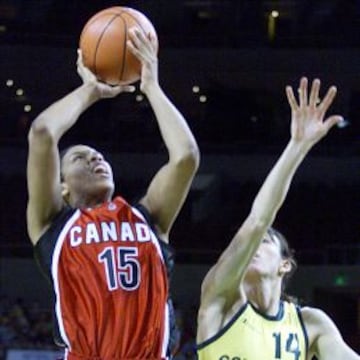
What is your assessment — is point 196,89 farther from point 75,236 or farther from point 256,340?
point 75,236

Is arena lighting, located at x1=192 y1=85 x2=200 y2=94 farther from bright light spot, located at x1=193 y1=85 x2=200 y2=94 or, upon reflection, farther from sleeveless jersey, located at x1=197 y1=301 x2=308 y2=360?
sleeveless jersey, located at x1=197 y1=301 x2=308 y2=360

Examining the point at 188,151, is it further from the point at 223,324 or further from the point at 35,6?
the point at 35,6

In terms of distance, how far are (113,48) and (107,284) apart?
777 millimetres

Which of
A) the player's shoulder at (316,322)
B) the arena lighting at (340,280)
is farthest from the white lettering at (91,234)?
the arena lighting at (340,280)

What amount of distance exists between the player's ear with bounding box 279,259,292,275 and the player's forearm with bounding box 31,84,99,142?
122cm

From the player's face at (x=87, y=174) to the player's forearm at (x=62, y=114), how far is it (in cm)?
18

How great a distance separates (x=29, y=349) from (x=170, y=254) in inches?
415

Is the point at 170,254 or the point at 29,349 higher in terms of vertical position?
the point at 170,254

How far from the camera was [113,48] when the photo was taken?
3.32 meters

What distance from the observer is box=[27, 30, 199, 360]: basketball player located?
2.99 m

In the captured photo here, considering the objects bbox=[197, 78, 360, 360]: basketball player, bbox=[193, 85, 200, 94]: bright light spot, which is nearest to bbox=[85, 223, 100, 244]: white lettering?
bbox=[197, 78, 360, 360]: basketball player

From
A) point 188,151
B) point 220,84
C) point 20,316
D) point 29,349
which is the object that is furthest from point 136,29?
point 220,84

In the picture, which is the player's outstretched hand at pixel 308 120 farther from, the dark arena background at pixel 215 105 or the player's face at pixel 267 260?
the dark arena background at pixel 215 105

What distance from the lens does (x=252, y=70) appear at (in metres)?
16.0
